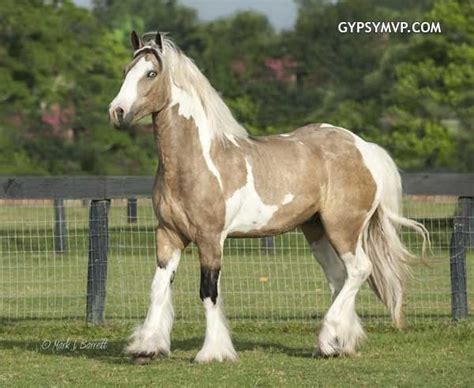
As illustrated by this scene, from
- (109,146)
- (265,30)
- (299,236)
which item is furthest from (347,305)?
(265,30)

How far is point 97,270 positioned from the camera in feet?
33.2

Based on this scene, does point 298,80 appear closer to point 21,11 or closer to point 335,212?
point 21,11

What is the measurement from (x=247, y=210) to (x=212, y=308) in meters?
0.76

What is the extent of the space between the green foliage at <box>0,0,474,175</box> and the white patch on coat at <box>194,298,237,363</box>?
69.6ft

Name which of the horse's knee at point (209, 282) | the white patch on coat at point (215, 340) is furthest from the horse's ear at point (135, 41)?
the white patch on coat at point (215, 340)

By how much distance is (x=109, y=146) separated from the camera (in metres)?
33.2

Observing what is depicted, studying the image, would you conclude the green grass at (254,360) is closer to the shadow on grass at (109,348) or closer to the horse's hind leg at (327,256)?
the shadow on grass at (109,348)

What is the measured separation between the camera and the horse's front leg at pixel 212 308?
7.58m

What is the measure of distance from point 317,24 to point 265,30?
3.72 meters

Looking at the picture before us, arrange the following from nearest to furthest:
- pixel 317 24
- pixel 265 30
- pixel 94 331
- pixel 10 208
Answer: pixel 94 331
pixel 10 208
pixel 317 24
pixel 265 30

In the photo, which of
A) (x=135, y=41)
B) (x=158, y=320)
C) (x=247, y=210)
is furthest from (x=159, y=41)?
(x=158, y=320)

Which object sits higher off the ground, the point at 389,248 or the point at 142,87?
the point at 142,87

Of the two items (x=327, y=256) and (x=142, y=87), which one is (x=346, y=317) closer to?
(x=327, y=256)

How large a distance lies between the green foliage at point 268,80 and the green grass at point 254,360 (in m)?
19.6
